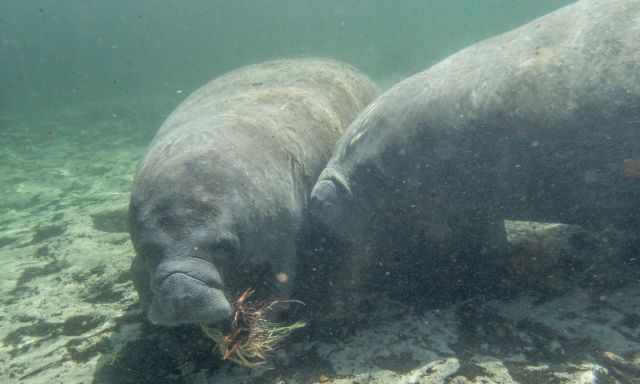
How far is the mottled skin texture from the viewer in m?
3.62

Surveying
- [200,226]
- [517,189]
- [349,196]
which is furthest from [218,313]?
[517,189]

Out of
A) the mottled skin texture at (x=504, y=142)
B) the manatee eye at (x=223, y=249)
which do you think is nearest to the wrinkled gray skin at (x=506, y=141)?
the mottled skin texture at (x=504, y=142)

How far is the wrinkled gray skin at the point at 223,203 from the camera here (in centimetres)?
321

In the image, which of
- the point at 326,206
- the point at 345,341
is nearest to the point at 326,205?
the point at 326,206

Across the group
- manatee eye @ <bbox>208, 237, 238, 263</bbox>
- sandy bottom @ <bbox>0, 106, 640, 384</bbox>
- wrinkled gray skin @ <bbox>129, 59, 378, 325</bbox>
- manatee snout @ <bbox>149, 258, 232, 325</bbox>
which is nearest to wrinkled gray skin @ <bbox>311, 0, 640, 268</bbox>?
wrinkled gray skin @ <bbox>129, 59, 378, 325</bbox>

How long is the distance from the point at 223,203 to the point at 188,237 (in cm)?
40

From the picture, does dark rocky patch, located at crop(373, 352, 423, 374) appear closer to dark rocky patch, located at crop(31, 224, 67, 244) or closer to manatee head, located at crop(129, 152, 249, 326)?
manatee head, located at crop(129, 152, 249, 326)

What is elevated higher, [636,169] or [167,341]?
[636,169]

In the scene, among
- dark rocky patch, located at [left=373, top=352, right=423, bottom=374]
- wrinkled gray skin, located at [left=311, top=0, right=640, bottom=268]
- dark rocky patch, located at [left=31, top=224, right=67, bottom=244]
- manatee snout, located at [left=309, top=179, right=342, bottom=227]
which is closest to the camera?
dark rocky patch, located at [left=373, top=352, right=423, bottom=374]

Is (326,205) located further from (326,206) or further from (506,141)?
(506,141)

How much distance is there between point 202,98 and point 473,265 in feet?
14.1

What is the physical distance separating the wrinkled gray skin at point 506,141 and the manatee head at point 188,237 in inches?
52.3

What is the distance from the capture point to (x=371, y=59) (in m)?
34.3

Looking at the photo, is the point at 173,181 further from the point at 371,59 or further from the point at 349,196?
the point at 371,59
